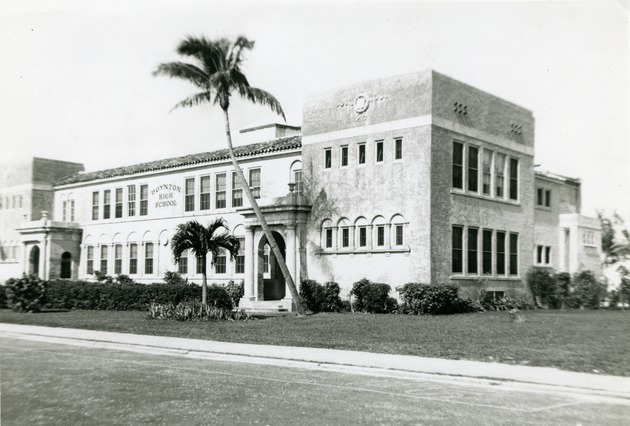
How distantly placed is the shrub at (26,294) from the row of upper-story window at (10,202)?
60.0 ft

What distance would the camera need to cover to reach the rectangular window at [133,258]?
43219mm

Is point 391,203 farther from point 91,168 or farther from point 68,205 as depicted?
point 91,168

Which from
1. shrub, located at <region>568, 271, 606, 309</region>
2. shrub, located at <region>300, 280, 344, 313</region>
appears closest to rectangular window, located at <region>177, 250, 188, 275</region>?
shrub, located at <region>300, 280, 344, 313</region>

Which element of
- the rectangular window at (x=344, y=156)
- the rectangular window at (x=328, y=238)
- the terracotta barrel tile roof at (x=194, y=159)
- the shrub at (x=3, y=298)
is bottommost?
the shrub at (x=3, y=298)

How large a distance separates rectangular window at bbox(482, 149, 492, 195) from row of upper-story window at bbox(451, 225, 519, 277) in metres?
1.89

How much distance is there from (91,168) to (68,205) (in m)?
8.05

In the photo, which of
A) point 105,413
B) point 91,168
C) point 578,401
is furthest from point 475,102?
point 91,168

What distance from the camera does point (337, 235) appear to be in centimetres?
3012

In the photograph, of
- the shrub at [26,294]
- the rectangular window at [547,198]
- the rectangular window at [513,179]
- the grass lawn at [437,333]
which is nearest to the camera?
the grass lawn at [437,333]

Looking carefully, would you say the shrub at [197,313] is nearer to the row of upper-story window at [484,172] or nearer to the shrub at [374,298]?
the shrub at [374,298]

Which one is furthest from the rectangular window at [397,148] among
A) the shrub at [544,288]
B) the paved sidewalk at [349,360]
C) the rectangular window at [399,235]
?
the paved sidewalk at [349,360]

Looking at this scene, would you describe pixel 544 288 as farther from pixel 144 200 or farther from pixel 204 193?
pixel 144 200

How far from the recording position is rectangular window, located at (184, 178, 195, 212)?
132 ft

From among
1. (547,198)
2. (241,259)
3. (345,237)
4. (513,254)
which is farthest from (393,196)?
(547,198)
